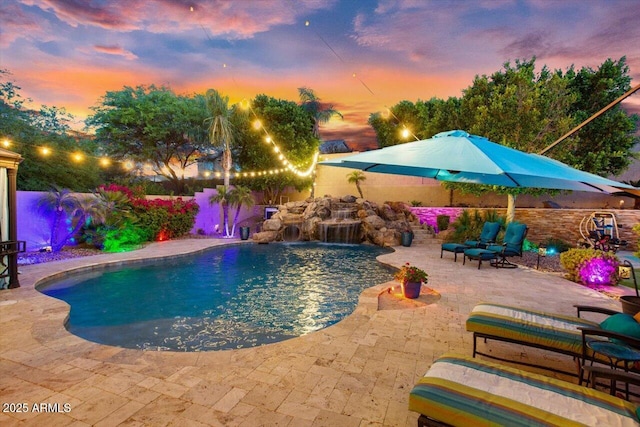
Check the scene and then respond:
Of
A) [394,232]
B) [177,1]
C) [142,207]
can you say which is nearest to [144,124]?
[142,207]

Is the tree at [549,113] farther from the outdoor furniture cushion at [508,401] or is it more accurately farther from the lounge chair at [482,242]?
the outdoor furniture cushion at [508,401]

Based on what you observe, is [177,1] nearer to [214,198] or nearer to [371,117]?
[214,198]

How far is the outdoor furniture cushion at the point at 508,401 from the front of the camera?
5.52 ft

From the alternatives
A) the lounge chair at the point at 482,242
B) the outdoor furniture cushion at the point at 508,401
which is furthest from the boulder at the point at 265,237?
the outdoor furniture cushion at the point at 508,401

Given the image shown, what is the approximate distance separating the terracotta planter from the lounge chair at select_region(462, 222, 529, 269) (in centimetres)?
335

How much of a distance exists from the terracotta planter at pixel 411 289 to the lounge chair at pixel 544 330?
191 cm

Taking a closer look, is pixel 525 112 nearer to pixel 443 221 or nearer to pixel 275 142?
pixel 443 221

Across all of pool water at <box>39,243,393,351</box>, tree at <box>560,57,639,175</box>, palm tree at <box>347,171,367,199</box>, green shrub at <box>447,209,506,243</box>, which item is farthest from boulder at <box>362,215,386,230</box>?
tree at <box>560,57,639,175</box>

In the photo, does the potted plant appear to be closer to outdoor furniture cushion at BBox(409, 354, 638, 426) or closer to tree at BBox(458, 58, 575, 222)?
outdoor furniture cushion at BBox(409, 354, 638, 426)

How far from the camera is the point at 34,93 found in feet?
45.5

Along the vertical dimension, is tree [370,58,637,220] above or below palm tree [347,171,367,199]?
above

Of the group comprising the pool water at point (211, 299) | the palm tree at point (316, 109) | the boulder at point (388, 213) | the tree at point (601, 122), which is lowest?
the pool water at point (211, 299)

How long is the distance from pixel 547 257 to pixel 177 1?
12887 millimetres

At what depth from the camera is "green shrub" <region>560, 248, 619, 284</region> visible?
20.8 feet
